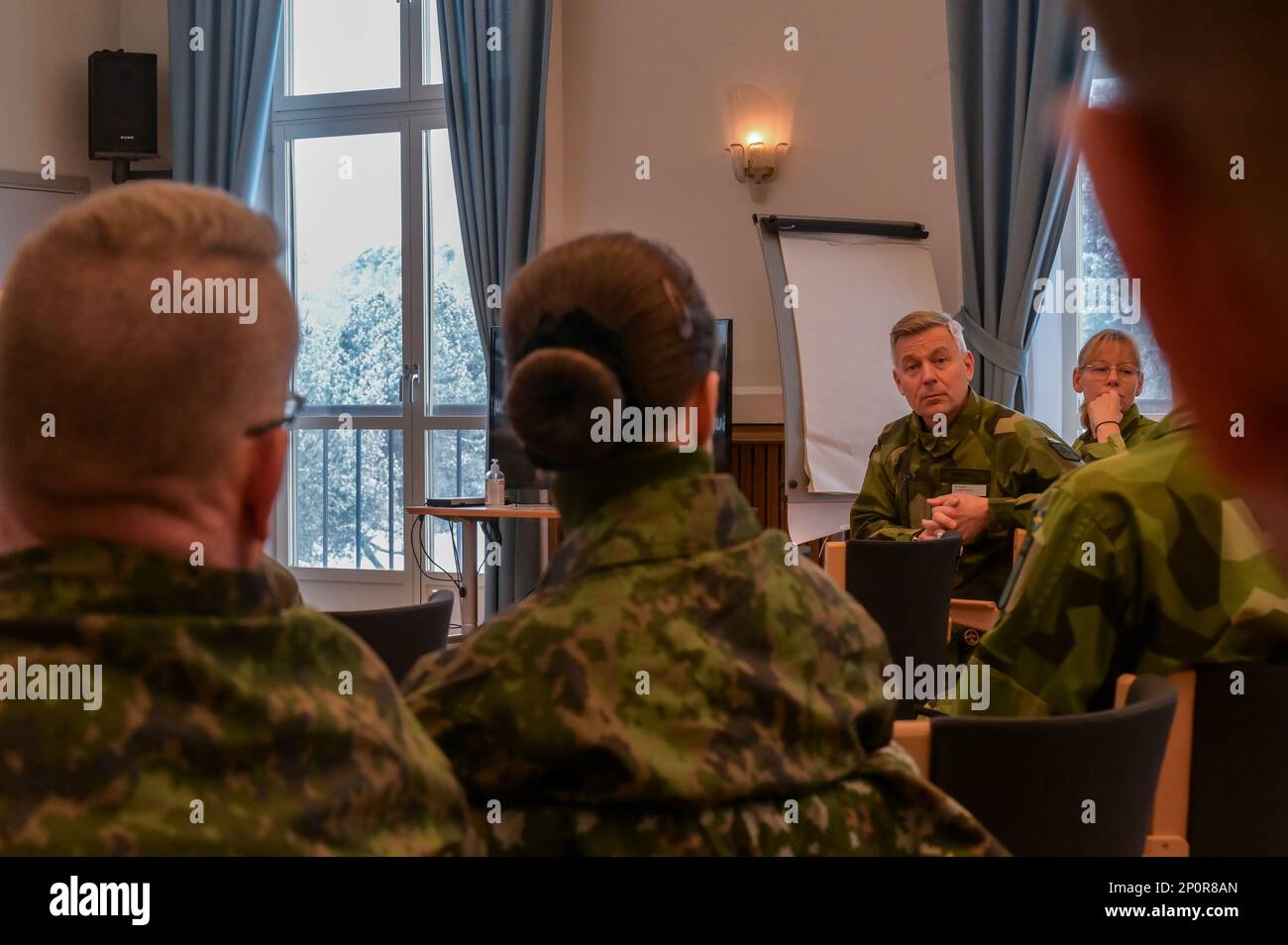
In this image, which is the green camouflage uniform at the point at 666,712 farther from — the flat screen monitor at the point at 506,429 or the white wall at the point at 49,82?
the white wall at the point at 49,82

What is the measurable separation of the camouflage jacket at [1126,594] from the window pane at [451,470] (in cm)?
547

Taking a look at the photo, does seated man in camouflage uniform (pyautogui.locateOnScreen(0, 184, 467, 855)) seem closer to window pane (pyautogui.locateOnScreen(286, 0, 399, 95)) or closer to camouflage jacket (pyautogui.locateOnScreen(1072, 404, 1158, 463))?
camouflage jacket (pyautogui.locateOnScreen(1072, 404, 1158, 463))

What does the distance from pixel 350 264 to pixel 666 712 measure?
20.5 feet

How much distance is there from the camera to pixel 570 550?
1.17 m

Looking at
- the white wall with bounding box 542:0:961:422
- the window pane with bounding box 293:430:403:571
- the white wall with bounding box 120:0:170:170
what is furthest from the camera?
the white wall with bounding box 120:0:170:170

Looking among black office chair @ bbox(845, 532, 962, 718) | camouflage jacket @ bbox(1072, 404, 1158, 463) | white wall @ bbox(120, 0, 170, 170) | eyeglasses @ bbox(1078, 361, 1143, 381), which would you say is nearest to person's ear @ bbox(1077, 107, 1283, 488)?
black office chair @ bbox(845, 532, 962, 718)

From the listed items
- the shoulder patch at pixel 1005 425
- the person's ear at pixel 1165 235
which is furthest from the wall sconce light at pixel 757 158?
the person's ear at pixel 1165 235

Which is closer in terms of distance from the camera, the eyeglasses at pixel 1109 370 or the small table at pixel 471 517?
the eyeglasses at pixel 1109 370

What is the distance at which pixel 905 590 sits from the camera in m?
2.68

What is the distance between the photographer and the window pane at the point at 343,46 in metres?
6.77

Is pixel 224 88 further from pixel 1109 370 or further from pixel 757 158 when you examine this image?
pixel 1109 370

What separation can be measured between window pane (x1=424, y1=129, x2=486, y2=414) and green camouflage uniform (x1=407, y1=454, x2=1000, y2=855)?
18.4ft

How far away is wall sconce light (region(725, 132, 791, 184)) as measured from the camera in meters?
5.88
